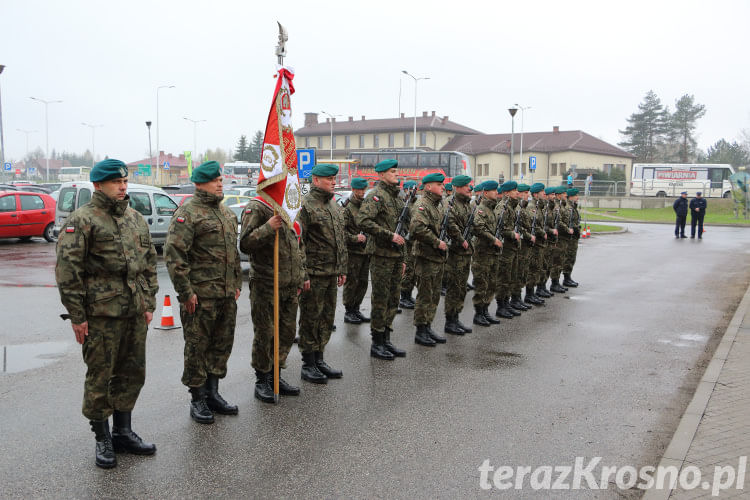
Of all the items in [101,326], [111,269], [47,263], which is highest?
[111,269]

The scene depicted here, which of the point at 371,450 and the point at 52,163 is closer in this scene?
the point at 371,450

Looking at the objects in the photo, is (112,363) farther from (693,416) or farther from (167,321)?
(693,416)

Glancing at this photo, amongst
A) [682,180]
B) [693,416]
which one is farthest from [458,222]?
[682,180]

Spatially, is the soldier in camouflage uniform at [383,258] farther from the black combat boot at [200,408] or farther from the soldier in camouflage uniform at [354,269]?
the black combat boot at [200,408]

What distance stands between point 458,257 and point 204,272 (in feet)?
13.3

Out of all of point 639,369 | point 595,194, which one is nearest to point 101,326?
point 639,369

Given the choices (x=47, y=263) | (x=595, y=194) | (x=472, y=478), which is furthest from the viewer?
(x=595, y=194)

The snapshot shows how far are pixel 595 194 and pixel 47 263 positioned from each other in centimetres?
→ 4616

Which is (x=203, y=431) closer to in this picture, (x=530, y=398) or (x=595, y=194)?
(x=530, y=398)

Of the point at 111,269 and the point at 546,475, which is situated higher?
→ the point at 111,269

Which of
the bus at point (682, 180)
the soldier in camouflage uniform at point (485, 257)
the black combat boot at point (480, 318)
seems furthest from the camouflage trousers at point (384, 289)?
the bus at point (682, 180)

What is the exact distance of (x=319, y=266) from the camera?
20.5 ft

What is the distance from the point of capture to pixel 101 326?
13.8 ft

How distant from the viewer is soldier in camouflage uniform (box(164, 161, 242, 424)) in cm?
491
